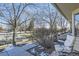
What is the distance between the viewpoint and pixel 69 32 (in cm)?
300

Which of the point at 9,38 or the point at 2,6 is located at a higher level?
the point at 2,6

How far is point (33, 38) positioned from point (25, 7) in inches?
16.1

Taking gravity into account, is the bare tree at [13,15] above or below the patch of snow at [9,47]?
above

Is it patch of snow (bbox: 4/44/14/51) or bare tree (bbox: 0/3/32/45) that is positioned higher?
bare tree (bbox: 0/3/32/45)

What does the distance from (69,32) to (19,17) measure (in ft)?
2.17

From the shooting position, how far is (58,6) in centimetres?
299

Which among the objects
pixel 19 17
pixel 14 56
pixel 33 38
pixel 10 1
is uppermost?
pixel 10 1

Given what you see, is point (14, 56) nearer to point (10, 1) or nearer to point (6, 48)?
point (6, 48)

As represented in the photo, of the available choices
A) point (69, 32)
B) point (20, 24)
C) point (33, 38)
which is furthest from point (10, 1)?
point (69, 32)

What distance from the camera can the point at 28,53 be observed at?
3006 millimetres

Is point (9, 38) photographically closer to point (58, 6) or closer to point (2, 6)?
point (2, 6)

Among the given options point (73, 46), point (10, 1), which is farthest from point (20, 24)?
point (73, 46)

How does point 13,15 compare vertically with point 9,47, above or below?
above

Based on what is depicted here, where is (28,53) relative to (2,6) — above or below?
below
